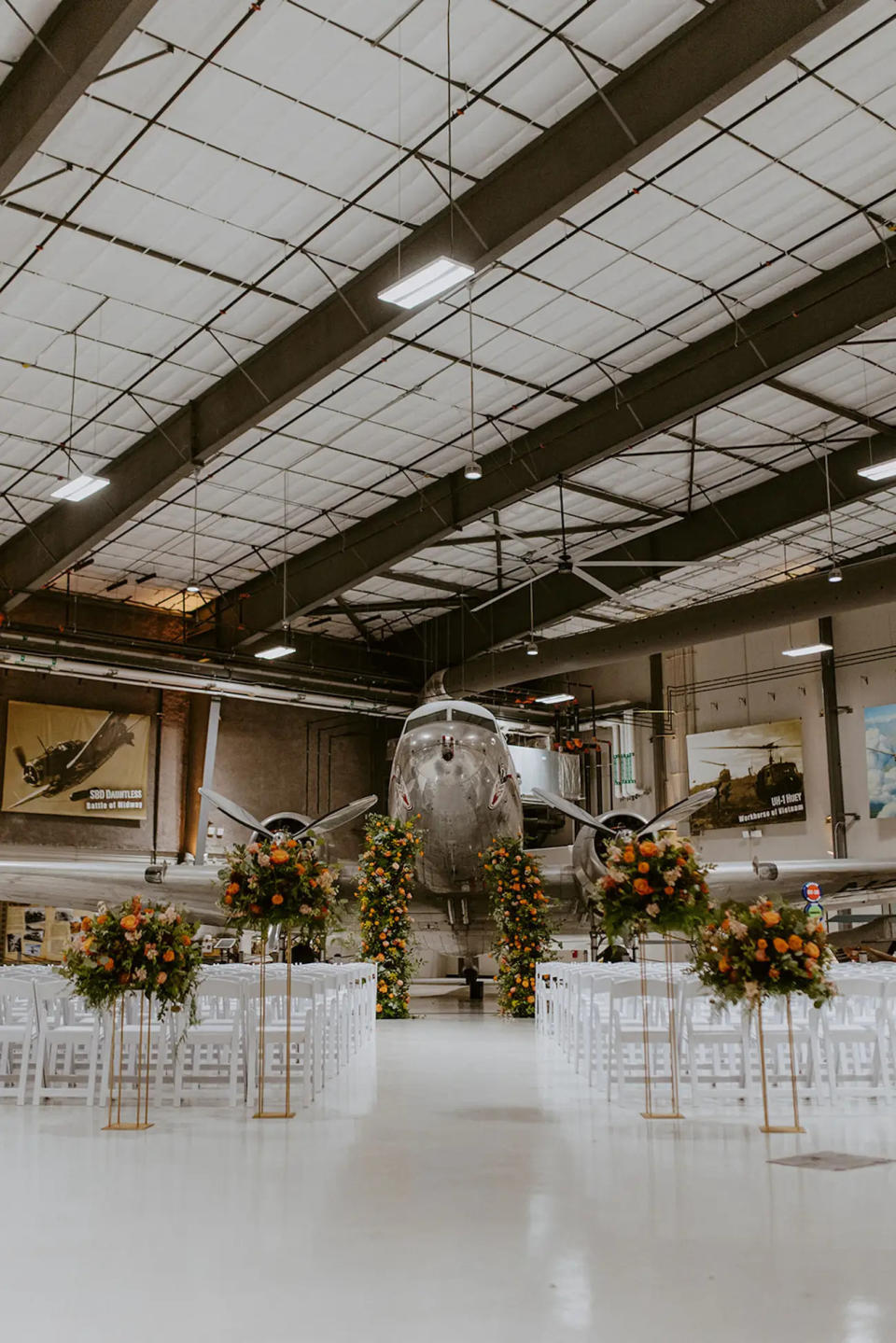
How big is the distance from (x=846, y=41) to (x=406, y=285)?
4.28 metres

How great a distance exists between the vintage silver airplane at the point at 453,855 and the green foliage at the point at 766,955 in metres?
7.07

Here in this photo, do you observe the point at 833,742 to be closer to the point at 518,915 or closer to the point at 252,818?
the point at 518,915

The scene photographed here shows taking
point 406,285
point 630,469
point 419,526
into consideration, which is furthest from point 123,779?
point 406,285

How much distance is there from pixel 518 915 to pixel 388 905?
1963mm

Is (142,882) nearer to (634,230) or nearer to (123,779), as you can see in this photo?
(123,779)

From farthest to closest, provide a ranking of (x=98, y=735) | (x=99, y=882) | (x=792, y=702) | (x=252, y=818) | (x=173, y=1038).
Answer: (x=792, y=702)
(x=98, y=735)
(x=99, y=882)
(x=252, y=818)
(x=173, y=1038)

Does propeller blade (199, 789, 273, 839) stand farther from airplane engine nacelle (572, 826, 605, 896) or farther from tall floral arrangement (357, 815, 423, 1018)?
airplane engine nacelle (572, 826, 605, 896)

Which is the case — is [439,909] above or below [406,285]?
below

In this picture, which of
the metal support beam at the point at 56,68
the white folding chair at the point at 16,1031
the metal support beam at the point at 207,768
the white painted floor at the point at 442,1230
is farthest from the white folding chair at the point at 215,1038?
the metal support beam at the point at 207,768

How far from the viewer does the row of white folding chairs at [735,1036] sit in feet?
26.5

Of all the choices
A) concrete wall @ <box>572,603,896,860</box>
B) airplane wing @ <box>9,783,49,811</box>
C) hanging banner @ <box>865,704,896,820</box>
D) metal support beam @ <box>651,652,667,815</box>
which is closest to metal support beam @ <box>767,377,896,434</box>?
concrete wall @ <box>572,603,896,860</box>

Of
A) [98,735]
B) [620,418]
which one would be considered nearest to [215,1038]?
[620,418]

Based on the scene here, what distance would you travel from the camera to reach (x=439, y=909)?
18.2m

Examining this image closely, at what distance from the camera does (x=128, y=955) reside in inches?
299
